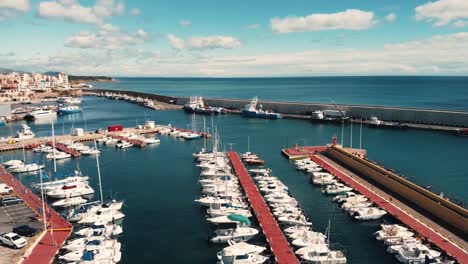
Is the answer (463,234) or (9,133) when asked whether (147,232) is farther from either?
(9,133)

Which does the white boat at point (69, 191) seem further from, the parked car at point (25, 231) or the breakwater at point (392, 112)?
the breakwater at point (392, 112)

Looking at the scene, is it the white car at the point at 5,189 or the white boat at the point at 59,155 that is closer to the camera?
the white car at the point at 5,189

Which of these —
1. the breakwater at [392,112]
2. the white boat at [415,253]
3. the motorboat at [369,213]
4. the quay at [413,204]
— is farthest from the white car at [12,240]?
the breakwater at [392,112]

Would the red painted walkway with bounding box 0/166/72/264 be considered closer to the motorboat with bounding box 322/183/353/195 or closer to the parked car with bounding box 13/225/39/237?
the parked car with bounding box 13/225/39/237

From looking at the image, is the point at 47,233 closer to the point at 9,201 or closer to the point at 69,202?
the point at 69,202

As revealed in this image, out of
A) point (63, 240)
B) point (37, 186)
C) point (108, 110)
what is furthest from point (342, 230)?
point (108, 110)

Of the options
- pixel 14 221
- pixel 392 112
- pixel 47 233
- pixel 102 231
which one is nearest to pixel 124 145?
pixel 14 221
